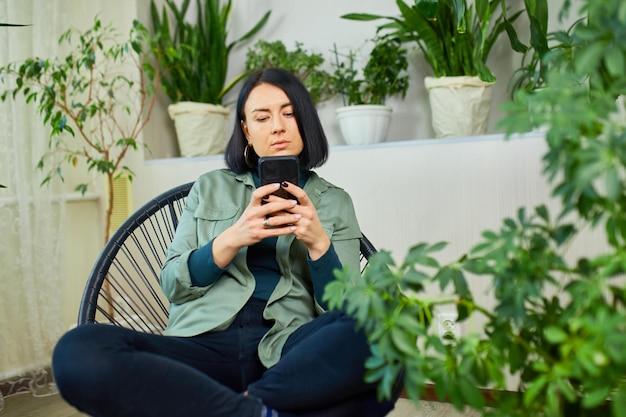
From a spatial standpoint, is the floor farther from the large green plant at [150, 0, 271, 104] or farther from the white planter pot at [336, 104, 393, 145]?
the large green plant at [150, 0, 271, 104]

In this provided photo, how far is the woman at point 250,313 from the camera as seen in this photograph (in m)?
1.04

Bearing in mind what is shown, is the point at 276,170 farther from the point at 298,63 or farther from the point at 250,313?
the point at 298,63

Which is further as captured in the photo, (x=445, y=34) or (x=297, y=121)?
(x=445, y=34)

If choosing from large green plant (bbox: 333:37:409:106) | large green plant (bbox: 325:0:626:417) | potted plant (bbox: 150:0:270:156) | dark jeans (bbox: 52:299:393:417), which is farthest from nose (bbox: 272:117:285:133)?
potted plant (bbox: 150:0:270:156)

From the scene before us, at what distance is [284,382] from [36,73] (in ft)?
5.23

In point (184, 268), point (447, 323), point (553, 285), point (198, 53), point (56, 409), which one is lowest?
point (56, 409)

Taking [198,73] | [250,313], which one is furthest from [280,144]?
[198,73]

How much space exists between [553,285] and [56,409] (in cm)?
204

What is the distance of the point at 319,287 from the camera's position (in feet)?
4.57

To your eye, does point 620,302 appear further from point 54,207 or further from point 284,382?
point 54,207

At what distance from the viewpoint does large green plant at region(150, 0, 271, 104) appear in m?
2.71

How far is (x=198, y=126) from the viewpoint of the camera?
2.69 meters

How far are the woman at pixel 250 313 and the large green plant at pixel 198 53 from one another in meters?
1.15

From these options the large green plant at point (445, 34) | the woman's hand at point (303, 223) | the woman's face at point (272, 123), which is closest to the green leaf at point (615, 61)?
the woman's hand at point (303, 223)
